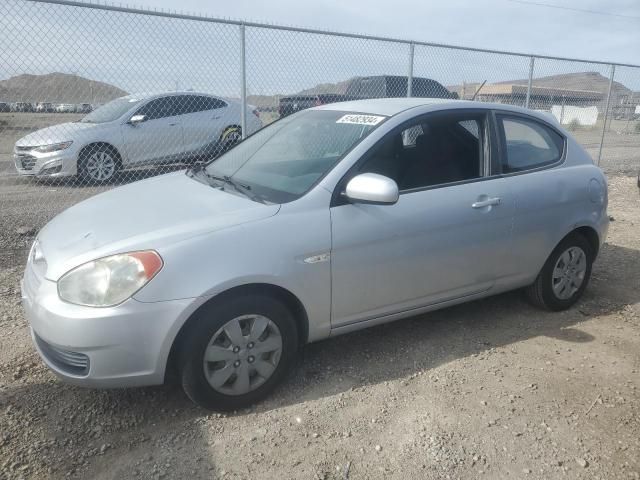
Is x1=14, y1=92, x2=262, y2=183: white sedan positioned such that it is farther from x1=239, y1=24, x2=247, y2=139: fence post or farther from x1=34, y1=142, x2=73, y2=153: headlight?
x1=239, y1=24, x2=247, y2=139: fence post

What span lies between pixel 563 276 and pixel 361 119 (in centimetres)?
214

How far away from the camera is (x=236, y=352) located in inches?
108

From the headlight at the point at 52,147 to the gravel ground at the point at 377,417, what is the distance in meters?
4.17

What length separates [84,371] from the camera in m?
2.52

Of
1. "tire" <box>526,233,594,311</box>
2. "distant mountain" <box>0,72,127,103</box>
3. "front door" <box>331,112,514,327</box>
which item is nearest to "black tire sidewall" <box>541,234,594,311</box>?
"tire" <box>526,233,594,311</box>

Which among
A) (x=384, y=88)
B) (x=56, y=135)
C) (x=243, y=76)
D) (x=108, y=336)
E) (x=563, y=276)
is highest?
(x=243, y=76)

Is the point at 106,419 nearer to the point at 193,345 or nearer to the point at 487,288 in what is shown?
the point at 193,345

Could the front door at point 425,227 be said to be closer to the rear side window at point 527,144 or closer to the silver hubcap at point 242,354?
the rear side window at point 527,144

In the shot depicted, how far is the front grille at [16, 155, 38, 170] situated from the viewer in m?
7.30

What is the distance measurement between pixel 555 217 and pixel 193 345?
9.23 feet

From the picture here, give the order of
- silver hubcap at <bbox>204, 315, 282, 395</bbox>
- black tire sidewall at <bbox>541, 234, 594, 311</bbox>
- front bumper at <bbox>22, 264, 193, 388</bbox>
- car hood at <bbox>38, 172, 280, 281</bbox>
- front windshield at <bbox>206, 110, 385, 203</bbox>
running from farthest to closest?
black tire sidewall at <bbox>541, 234, 594, 311</bbox> → front windshield at <bbox>206, 110, 385, 203</bbox> → silver hubcap at <bbox>204, 315, 282, 395</bbox> → car hood at <bbox>38, 172, 280, 281</bbox> → front bumper at <bbox>22, 264, 193, 388</bbox>

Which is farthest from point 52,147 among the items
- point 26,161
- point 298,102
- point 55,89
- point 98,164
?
point 298,102

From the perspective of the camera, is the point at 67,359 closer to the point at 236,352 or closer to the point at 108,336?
the point at 108,336

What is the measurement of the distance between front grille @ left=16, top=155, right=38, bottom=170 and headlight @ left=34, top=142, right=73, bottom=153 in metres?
0.15
